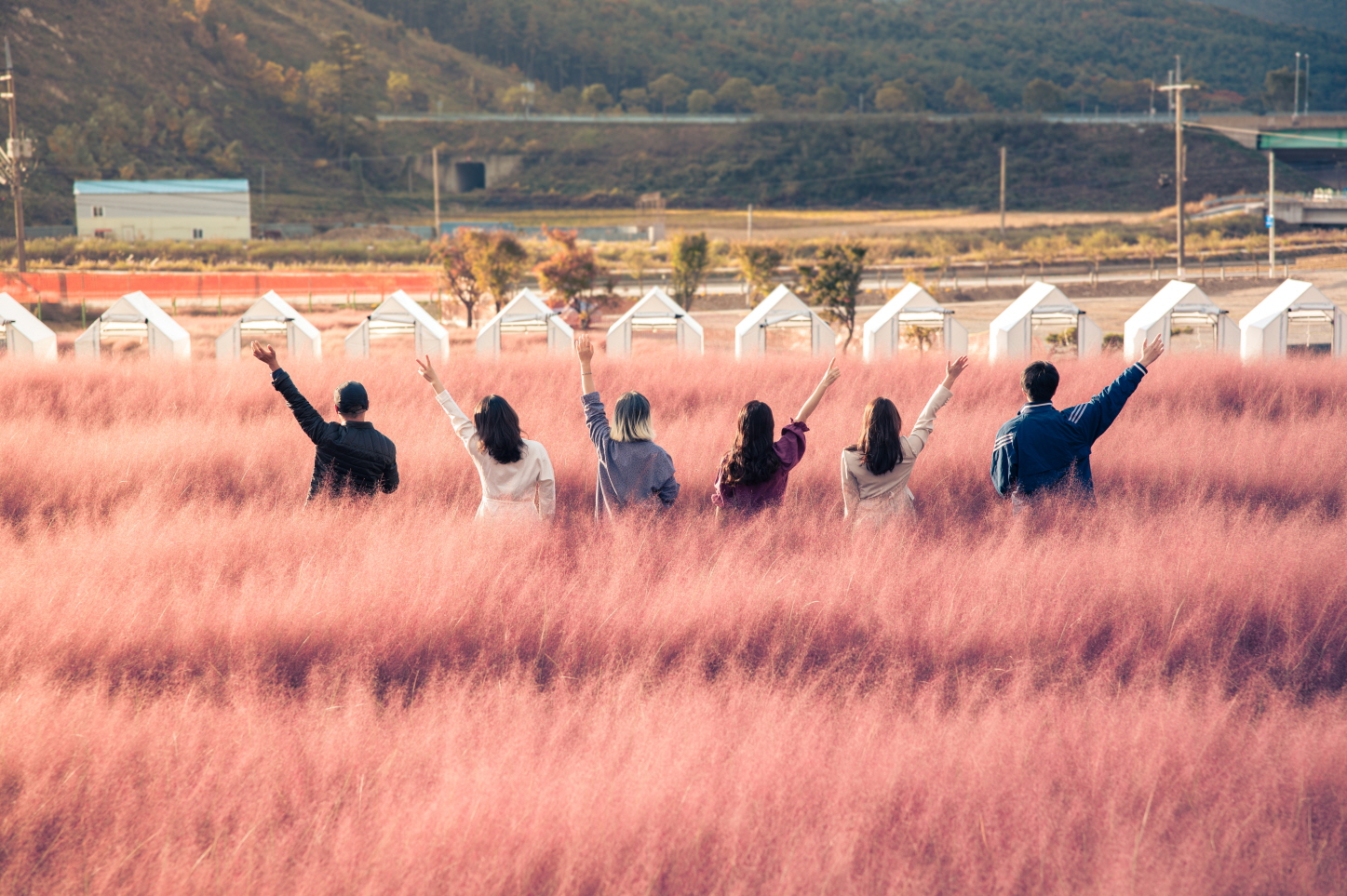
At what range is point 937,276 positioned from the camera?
158ft

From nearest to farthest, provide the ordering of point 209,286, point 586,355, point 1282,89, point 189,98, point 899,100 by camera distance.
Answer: point 586,355
point 209,286
point 189,98
point 899,100
point 1282,89

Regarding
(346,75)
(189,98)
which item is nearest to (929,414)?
(189,98)

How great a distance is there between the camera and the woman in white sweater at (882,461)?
17.7 ft

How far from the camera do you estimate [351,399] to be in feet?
18.6

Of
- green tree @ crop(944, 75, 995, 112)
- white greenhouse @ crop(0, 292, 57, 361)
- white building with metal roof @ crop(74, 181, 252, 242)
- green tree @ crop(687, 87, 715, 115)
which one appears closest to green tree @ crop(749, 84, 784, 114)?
green tree @ crop(687, 87, 715, 115)

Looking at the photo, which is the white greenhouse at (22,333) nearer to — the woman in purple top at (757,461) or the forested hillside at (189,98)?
the woman in purple top at (757,461)

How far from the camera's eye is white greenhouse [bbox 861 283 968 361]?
19.3m

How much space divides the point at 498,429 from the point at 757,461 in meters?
1.34

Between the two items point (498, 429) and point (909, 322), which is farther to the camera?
point (909, 322)

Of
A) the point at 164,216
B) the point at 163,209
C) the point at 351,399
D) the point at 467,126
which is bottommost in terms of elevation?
the point at 351,399

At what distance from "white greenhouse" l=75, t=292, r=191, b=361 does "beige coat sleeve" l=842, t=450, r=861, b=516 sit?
15.3 m

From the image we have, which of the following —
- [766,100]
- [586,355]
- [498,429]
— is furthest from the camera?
[766,100]

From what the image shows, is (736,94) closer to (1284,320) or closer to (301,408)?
(1284,320)

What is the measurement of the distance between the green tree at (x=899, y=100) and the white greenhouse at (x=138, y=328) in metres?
126
